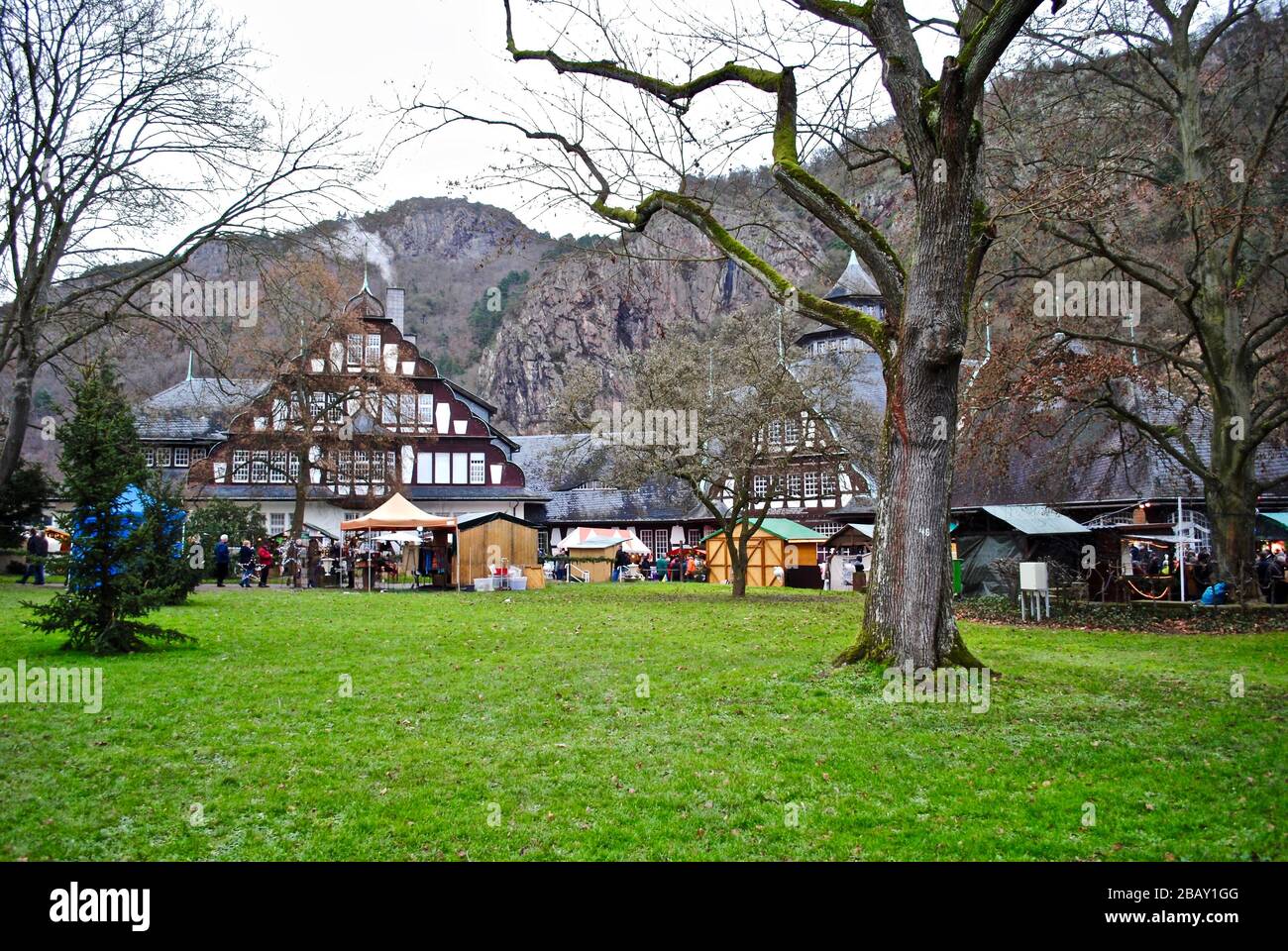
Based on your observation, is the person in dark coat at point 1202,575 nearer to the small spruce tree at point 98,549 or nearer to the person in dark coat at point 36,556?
the small spruce tree at point 98,549

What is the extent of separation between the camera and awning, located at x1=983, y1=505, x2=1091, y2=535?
2672 centimetres

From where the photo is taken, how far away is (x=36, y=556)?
98.6 ft

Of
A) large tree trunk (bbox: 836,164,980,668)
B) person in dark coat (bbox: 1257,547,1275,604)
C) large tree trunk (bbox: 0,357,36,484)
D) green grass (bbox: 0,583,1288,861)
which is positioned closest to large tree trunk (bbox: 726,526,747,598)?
person in dark coat (bbox: 1257,547,1275,604)

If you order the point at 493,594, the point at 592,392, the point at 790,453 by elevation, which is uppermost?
the point at 592,392

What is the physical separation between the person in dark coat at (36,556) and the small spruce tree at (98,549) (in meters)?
15.5

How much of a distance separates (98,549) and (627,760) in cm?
920

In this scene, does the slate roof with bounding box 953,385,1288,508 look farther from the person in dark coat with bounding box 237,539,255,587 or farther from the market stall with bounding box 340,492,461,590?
the person in dark coat with bounding box 237,539,255,587

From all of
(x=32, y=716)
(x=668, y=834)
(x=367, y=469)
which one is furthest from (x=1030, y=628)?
(x=367, y=469)

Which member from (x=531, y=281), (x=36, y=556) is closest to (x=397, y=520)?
(x=36, y=556)

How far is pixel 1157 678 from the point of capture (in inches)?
469

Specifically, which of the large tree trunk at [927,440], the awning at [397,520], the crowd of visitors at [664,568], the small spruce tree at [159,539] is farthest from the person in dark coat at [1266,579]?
the awning at [397,520]

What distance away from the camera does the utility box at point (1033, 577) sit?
2061 cm
